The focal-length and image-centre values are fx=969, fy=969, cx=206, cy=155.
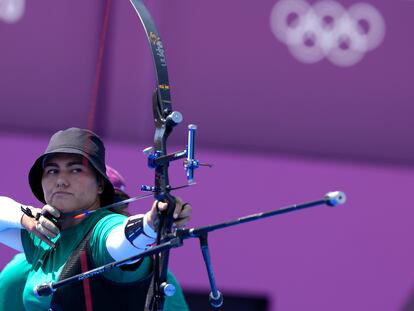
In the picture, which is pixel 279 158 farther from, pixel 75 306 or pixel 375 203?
pixel 75 306

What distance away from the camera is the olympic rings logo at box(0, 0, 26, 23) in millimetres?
5332

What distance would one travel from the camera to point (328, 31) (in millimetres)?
5594

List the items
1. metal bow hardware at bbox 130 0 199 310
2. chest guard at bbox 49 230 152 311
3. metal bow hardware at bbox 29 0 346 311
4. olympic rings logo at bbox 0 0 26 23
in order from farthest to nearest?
olympic rings logo at bbox 0 0 26 23
chest guard at bbox 49 230 152 311
metal bow hardware at bbox 130 0 199 310
metal bow hardware at bbox 29 0 346 311

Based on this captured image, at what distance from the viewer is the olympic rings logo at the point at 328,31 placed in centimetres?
557

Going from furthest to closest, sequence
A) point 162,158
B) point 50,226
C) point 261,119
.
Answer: point 261,119, point 50,226, point 162,158

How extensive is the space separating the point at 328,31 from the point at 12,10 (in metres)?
1.79

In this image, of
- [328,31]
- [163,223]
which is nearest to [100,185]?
[163,223]

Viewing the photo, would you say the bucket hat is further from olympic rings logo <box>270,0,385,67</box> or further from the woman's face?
olympic rings logo <box>270,0,385,67</box>

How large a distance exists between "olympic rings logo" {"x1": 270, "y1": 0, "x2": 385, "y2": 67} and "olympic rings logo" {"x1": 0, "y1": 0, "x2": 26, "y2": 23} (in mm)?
1443

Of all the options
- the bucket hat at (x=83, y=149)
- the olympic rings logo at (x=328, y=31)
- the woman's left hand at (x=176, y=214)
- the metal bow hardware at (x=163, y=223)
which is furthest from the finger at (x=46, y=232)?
the olympic rings logo at (x=328, y=31)

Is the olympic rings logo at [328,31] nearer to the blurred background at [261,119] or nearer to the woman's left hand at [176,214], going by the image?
the blurred background at [261,119]

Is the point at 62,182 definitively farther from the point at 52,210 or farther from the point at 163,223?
the point at 163,223

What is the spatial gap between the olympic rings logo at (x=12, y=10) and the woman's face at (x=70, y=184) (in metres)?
Result: 2.89

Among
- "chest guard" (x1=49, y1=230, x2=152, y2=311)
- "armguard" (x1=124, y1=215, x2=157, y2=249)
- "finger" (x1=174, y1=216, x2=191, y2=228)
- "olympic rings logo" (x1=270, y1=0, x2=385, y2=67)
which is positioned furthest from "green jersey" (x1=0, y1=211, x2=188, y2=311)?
"olympic rings logo" (x1=270, y1=0, x2=385, y2=67)
